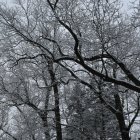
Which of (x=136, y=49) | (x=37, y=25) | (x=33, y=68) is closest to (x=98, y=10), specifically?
(x=136, y=49)

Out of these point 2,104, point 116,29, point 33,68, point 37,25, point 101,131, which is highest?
point 37,25

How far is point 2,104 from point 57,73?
13.6 feet

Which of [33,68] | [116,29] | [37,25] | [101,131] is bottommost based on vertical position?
[101,131]

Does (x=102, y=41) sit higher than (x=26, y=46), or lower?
lower

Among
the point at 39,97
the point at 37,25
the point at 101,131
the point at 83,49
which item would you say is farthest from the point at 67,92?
the point at 83,49

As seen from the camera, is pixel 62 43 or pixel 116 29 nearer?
pixel 116 29

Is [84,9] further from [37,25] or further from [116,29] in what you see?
[37,25]

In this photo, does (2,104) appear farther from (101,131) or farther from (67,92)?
(101,131)

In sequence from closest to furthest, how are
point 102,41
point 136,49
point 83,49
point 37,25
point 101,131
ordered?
point 102,41, point 83,49, point 136,49, point 37,25, point 101,131

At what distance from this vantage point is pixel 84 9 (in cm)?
1211

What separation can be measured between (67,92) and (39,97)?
2.16m

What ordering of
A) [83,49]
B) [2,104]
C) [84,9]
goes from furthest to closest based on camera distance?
[2,104], [83,49], [84,9]

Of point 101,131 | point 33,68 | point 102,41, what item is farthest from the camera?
point 101,131

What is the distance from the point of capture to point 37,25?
56.5 feet
